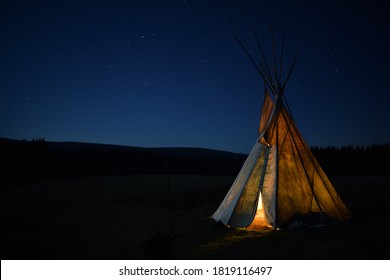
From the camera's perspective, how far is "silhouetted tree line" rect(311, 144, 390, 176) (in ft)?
115

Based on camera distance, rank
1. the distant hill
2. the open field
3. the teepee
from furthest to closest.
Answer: the distant hill → the teepee → the open field

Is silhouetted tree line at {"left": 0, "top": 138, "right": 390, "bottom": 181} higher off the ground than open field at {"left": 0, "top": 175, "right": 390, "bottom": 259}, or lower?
higher

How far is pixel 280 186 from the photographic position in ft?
26.0

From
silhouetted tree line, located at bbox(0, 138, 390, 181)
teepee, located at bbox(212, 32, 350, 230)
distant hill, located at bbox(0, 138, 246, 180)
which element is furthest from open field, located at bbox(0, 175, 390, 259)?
distant hill, located at bbox(0, 138, 246, 180)

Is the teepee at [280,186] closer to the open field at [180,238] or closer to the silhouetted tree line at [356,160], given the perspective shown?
the open field at [180,238]

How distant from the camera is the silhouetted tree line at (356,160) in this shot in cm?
3514

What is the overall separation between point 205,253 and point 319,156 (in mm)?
37682

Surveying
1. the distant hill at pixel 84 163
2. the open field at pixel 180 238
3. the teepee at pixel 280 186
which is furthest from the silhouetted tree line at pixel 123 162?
the teepee at pixel 280 186

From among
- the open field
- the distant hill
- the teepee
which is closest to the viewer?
the open field

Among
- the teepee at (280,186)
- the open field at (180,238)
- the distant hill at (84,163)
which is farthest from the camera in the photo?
the distant hill at (84,163)

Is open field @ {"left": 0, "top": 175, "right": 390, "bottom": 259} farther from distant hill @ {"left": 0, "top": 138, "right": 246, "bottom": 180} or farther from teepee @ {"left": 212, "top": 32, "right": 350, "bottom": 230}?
distant hill @ {"left": 0, "top": 138, "right": 246, "bottom": 180}

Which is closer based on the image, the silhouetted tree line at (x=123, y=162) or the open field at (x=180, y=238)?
the open field at (x=180, y=238)

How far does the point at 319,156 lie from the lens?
3959 centimetres
